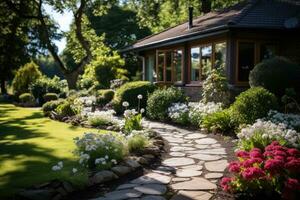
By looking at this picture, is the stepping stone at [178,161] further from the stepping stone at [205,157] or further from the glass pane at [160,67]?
the glass pane at [160,67]

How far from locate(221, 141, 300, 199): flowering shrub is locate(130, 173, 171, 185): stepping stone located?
43.0 inches

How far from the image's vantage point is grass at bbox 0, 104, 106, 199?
5793 millimetres

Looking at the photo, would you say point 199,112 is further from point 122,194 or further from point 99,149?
point 122,194

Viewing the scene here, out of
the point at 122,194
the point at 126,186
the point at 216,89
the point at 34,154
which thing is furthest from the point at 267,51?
the point at 122,194

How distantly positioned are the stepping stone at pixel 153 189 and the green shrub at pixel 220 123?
15.2 ft

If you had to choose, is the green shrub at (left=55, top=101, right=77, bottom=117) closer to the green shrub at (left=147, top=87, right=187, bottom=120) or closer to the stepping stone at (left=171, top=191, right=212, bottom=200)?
the green shrub at (left=147, top=87, right=187, bottom=120)

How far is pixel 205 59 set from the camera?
53.9 feet

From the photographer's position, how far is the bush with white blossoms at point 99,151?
6.12m

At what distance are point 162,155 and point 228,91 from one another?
627cm

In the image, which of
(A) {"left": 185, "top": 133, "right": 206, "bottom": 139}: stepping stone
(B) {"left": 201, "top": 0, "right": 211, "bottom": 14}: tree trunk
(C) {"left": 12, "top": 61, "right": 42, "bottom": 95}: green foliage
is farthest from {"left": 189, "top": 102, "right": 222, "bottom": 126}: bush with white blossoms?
(C) {"left": 12, "top": 61, "right": 42, "bottom": 95}: green foliage

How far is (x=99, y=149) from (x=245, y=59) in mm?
9923

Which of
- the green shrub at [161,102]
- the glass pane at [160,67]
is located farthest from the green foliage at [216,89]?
the glass pane at [160,67]

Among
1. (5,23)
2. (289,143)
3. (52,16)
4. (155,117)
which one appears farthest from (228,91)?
(5,23)

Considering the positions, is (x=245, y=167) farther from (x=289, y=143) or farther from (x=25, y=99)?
(x=25, y=99)
